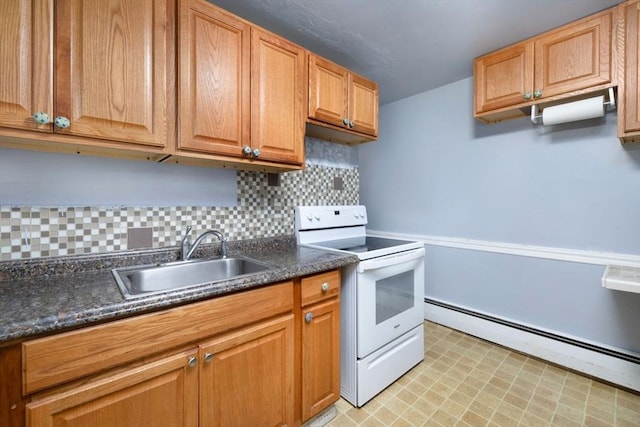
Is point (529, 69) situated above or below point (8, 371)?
above

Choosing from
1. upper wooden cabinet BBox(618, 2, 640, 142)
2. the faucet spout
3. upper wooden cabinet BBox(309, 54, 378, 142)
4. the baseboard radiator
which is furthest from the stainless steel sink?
upper wooden cabinet BBox(618, 2, 640, 142)

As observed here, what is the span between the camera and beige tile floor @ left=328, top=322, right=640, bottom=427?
1473 millimetres

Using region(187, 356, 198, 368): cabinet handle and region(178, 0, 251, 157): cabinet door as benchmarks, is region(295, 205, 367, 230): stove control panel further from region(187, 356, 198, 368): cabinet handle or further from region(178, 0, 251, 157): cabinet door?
region(187, 356, 198, 368): cabinet handle

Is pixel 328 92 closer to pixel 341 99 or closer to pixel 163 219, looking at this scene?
pixel 341 99

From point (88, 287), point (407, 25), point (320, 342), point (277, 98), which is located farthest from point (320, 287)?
point (407, 25)

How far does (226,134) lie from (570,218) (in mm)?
2317

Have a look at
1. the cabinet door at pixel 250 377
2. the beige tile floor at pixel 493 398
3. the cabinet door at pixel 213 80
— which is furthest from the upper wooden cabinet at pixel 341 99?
the beige tile floor at pixel 493 398

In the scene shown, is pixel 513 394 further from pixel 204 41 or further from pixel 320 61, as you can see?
pixel 204 41

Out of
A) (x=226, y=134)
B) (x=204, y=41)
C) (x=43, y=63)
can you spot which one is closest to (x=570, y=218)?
(x=226, y=134)

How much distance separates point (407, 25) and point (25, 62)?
6.03 ft

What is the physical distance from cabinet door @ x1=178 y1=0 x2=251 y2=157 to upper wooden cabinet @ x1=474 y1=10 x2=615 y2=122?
173 centimetres

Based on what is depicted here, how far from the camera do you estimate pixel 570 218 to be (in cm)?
191

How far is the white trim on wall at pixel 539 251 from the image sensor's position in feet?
5.69

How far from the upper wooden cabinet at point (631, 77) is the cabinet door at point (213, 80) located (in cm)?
205
